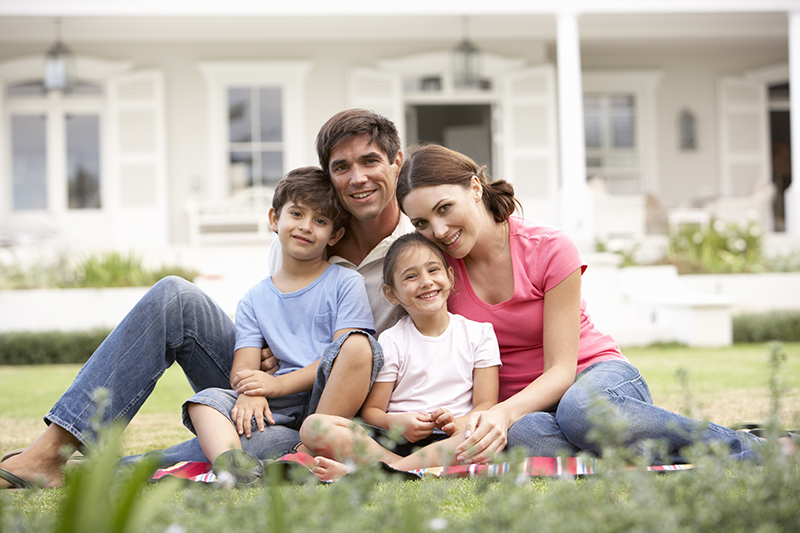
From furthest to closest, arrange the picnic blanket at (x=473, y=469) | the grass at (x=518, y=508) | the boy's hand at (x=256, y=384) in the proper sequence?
the boy's hand at (x=256, y=384) → the picnic blanket at (x=473, y=469) → the grass at (x=518, y=508)

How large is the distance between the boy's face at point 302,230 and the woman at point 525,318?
0.28 m

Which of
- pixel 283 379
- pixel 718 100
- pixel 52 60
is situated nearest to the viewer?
pixel 283 379

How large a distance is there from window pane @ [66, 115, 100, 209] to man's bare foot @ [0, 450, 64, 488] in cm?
859

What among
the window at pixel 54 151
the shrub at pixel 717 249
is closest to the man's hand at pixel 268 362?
the shrub at pixel 717 249

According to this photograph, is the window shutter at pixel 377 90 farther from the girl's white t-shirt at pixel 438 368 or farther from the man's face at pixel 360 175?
the girl's white t-shirt at pixel 438 368

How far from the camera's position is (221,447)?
6.20 feet

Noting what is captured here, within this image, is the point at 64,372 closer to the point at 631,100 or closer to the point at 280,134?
the point at 280,134

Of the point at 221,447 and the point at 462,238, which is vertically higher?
the point at 462,238

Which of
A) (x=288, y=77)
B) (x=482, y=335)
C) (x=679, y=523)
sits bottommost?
(x=679, y=523)

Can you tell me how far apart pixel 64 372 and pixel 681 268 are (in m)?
6.01

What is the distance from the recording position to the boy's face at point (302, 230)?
2229 millimetres

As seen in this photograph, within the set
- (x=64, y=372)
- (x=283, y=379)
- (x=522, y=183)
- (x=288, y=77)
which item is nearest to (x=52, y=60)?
(x=288, y=77)

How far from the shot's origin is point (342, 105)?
32.4ft

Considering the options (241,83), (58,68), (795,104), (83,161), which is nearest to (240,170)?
(241,83)
